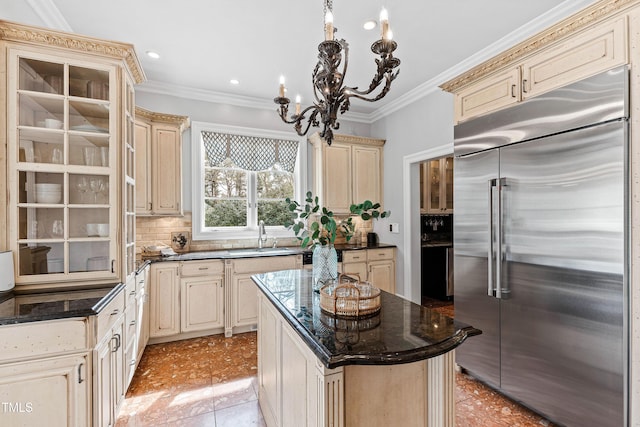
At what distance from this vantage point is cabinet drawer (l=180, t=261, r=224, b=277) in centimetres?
333

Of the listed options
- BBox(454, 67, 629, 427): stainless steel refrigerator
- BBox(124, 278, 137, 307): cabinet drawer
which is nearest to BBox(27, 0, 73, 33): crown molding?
BBox(124, 278, 137, 307): cabinet drawer

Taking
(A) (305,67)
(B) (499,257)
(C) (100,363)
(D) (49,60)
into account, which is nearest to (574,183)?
(B) (499,257)

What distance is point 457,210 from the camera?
105 inches

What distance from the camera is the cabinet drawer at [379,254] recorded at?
4.24 metres

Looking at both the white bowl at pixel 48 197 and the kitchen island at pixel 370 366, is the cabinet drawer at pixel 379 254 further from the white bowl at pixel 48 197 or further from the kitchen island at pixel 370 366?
the white bowl at pixel 48 197

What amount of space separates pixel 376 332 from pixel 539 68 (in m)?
2.13

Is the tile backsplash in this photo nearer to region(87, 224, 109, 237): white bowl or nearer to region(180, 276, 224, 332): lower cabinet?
region(180, 276, 224, 332): lower cabinet

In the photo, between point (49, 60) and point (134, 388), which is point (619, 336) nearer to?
point (134, 388)

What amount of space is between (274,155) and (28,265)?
2.91m

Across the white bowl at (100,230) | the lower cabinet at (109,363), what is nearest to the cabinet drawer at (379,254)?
the lower cabinet at (109,363)

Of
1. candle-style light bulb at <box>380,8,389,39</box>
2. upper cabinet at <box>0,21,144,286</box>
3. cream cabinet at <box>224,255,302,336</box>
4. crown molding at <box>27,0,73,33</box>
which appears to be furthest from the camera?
cream cabinet at <box>224,255,302,336</box>

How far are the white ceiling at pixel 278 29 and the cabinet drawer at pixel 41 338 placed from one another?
6.44 feet

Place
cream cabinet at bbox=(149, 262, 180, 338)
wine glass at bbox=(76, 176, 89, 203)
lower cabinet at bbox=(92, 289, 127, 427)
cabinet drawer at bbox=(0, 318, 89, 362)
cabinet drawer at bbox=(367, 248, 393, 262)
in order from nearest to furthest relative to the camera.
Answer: cabinet drawer at bbox=(0, 318, 89, 362) → lower cabinet at bbox=(92, 289, 127, 427) → wine glass at bbox=(76, 176, 89, 203) → cream cabinet at bbox=(149, 262, 180, 338) → cabinet drawer at bbox=(367, 248, 393, 262)

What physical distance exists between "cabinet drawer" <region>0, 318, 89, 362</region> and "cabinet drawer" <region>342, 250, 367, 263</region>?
9.64 feet
